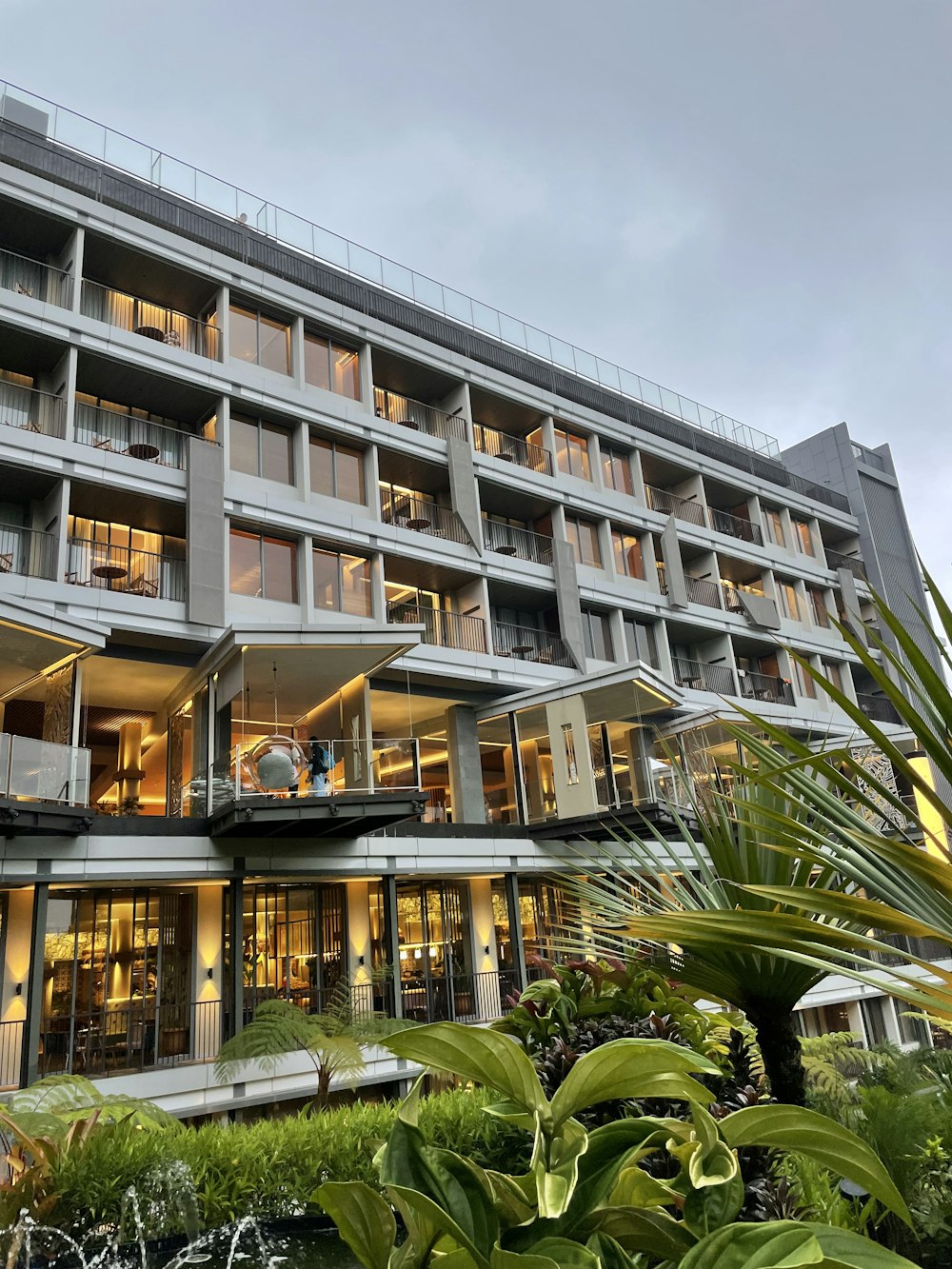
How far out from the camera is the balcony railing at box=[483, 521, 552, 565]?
2867 cm

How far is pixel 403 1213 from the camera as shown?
2092 mm

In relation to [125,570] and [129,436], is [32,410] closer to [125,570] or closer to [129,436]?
[129,436]

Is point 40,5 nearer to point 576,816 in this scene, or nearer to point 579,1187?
point 576,816

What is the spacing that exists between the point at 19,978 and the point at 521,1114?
1782 cm

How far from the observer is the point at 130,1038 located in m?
17.1

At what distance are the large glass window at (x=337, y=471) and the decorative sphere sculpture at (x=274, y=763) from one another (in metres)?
8.78

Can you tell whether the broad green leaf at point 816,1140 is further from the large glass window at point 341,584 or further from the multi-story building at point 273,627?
the large glass window at point 341,584

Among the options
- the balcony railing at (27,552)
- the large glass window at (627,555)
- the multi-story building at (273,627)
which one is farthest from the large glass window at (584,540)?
the balcony railing at (27,552)

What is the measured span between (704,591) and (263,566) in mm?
17966

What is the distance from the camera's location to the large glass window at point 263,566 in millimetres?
22297

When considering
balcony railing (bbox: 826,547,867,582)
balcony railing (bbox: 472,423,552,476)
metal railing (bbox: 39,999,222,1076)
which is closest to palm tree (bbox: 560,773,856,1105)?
metal railing (bbox: 39,999,222,1076)

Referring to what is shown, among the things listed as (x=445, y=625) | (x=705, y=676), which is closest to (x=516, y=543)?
(x=445, y=625)

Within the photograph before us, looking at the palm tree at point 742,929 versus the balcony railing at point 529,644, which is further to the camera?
the balcony railing at point 529,644

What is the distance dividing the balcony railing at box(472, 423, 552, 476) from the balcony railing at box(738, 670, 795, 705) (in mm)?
11077
